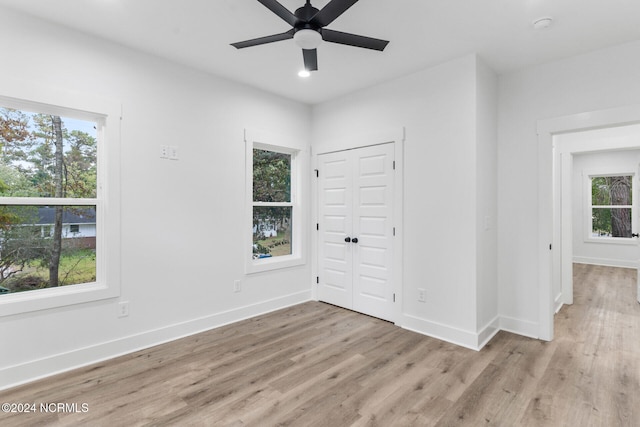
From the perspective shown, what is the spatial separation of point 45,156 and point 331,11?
2538mm

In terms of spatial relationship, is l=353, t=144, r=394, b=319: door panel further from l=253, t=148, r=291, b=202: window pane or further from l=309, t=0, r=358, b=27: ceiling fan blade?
l=309, t=0, r=358, b=27: ceiling fan blade

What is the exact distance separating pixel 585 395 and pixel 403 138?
8.66 feet

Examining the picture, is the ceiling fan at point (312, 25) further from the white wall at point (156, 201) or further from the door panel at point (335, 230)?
the door panel at point (335, 230)

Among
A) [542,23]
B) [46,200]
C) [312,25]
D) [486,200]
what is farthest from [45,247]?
[542,23]

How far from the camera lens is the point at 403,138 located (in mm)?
3570

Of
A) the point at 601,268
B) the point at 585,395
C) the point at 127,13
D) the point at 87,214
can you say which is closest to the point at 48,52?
the point at 127,13

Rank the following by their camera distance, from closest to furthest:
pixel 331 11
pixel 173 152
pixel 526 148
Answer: pixel 331 11 < pixel 173 152 < pixel 526 148

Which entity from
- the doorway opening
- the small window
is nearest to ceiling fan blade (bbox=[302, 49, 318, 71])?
the doorway opening

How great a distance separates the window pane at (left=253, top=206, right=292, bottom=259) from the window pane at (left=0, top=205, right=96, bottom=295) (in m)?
1.72

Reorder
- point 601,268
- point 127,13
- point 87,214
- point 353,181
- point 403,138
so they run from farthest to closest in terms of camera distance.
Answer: point 601,268, point 353,181, point 403,138, point 87,214, point 127,13

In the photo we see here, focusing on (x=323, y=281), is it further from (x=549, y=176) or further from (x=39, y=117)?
(x=39, y=117)

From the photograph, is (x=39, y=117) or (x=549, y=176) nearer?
(x=39, y=117)

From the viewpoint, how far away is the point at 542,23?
2.50 meters

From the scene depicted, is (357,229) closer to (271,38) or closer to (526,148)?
(526,148)
